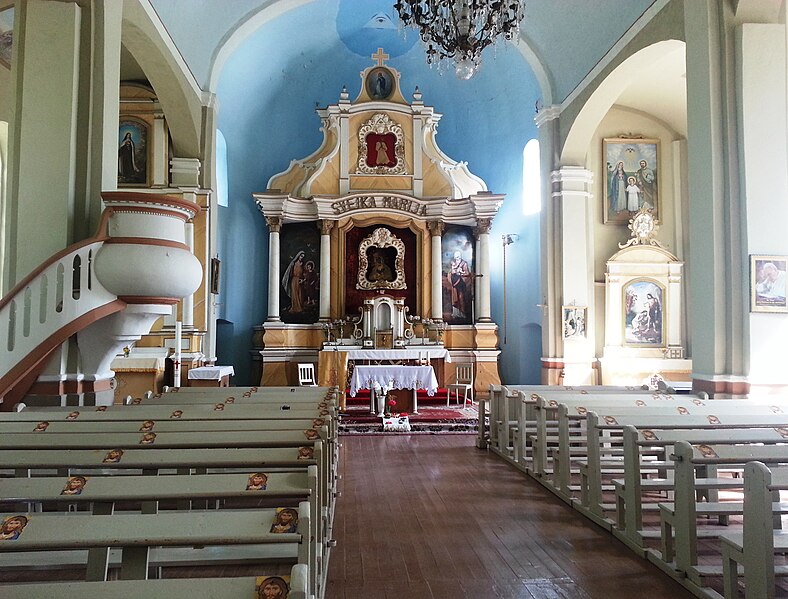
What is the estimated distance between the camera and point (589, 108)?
10.0m

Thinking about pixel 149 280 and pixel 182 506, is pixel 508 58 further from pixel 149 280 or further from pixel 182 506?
pixel 182 506

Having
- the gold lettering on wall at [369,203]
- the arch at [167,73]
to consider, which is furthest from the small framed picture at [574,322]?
the arch at [167,73]

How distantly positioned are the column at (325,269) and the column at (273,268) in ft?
2.91

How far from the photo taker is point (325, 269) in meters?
13.0

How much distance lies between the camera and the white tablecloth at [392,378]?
9.34 meters

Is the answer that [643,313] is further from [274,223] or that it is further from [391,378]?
[274,223]

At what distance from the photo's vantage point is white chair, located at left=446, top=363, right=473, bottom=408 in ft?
37.7

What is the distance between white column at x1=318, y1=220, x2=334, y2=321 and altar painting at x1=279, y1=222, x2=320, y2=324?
1.12 ft

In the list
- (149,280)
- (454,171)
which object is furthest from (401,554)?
(454,171)

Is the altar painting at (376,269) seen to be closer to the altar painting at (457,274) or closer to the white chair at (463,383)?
the altar painting at (457,274)

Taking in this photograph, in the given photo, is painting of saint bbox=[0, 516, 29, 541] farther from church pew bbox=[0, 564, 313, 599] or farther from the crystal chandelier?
the crystal chandelier

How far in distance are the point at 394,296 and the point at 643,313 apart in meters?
4.79

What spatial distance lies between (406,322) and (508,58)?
581cm

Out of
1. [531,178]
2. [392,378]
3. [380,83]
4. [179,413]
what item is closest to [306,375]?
[392,378]
